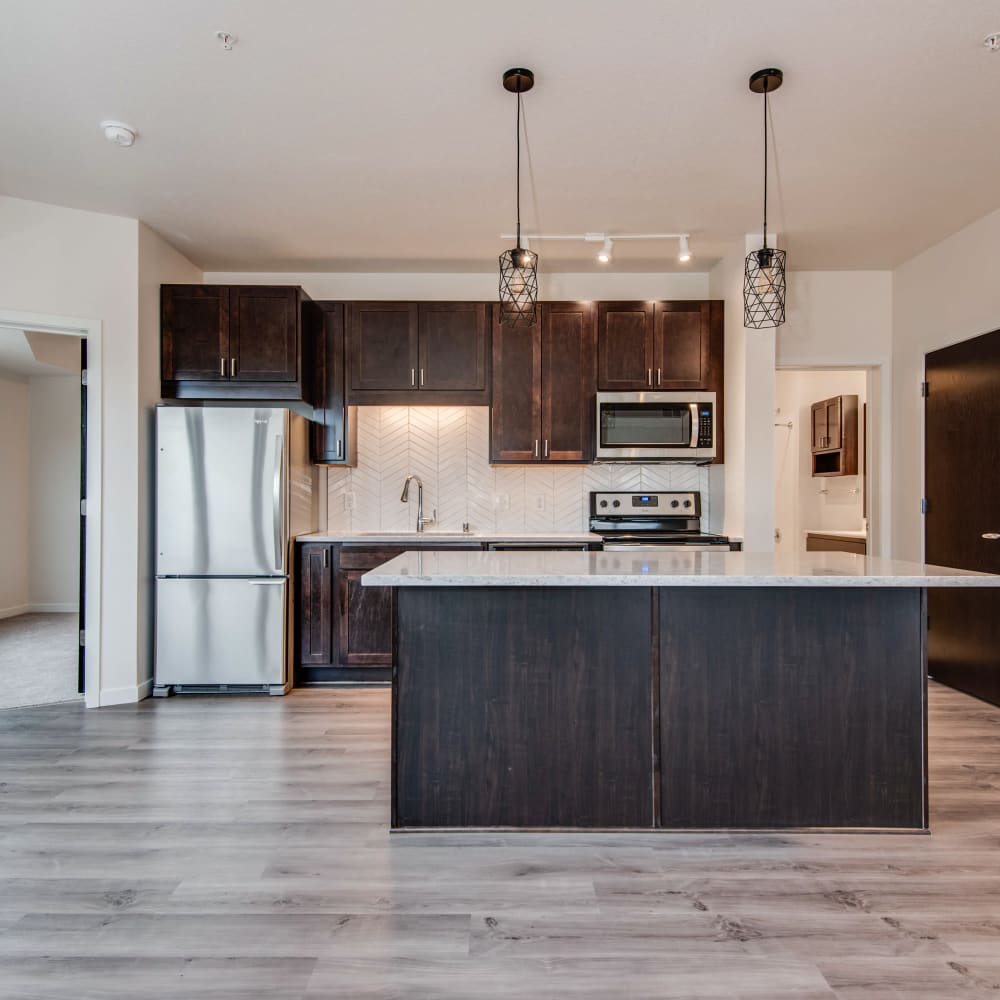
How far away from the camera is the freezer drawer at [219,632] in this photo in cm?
399

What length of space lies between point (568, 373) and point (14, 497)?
5.82 meters

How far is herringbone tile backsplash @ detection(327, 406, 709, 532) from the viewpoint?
4.83 m

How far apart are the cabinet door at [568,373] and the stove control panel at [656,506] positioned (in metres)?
0.49

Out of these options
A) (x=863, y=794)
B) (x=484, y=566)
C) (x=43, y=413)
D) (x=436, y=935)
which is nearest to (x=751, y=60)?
(x=484, y=566)

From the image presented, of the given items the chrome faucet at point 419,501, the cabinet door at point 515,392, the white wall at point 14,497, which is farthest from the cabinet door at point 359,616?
the white wall at point 14,497

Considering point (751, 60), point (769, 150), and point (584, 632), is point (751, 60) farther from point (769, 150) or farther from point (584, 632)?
point (584, 632)

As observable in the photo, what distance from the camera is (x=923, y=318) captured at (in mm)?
4395

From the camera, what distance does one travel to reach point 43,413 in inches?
280

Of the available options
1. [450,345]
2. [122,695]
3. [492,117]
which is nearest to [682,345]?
[450,345]

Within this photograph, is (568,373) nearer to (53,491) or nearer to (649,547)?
(649,547)

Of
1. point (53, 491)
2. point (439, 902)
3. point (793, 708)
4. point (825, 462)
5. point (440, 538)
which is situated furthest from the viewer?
point (53, 491)

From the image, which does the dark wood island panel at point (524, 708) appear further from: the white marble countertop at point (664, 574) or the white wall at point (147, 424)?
the white wall at point (147, 424)

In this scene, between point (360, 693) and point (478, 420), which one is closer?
point (360, 693)

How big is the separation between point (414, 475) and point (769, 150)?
2.84 meters
